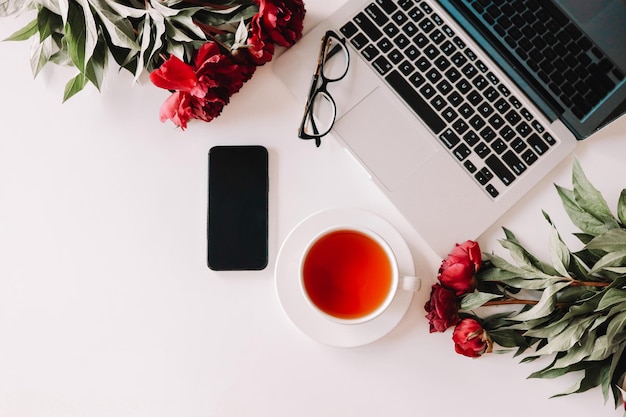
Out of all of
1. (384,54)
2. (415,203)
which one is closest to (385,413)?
(415,203)

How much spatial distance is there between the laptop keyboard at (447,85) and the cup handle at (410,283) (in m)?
0.19

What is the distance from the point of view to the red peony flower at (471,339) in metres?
0.78

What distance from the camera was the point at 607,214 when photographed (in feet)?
2.60

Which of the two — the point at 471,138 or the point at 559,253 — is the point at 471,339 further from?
the point at 471,138

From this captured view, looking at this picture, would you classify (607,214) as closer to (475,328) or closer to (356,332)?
(475,328)

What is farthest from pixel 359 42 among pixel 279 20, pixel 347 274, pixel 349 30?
pixel 347 274

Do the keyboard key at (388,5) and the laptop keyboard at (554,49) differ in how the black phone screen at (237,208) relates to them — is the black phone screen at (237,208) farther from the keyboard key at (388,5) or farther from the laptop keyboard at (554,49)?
the laptop keyboard at (554,49)

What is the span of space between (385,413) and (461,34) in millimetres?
569

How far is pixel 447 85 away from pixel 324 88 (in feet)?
0.59

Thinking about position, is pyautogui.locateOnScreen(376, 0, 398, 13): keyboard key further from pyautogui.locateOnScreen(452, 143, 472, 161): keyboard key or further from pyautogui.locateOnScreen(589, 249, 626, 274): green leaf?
pyautogui.locateOnScreen(589, 249, 626, 274): green leaf

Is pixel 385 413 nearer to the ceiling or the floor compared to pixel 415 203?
nearer to the floor

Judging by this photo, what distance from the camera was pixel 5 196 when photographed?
85cm


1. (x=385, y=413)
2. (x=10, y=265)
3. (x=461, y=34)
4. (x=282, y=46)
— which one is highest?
(x=461, y=34)

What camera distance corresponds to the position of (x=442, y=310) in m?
0.79
